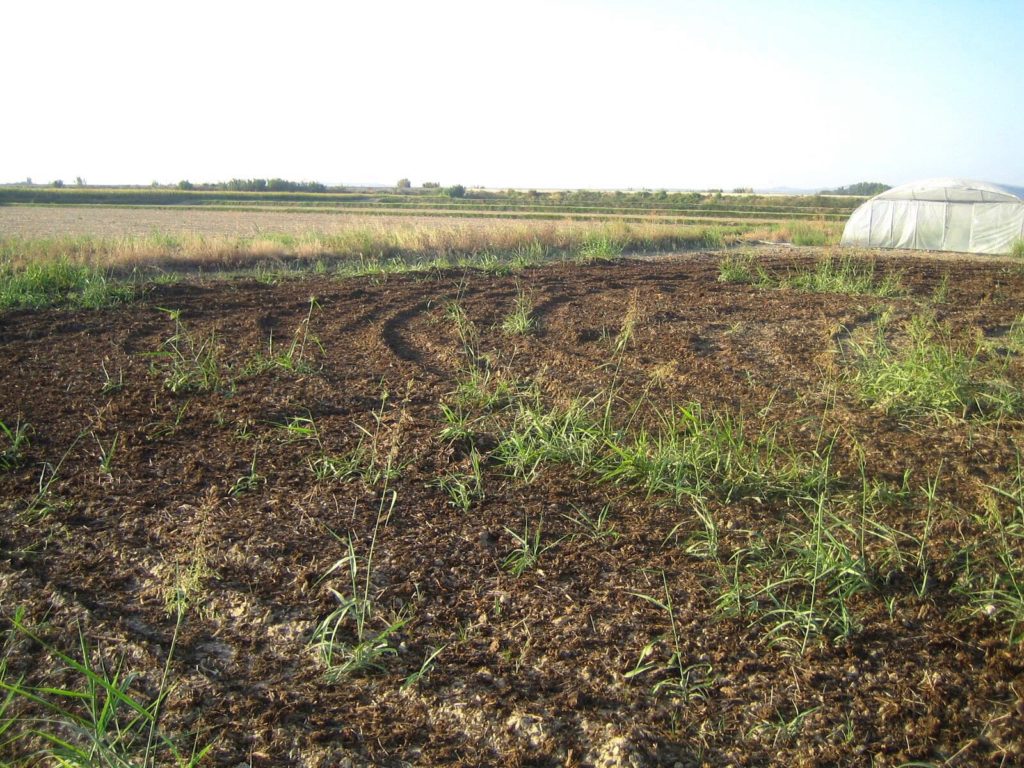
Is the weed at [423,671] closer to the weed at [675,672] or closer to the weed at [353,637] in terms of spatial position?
the weed at [353,637]

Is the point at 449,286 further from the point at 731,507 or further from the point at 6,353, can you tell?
the point at 731,507

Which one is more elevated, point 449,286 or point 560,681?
point 449,286

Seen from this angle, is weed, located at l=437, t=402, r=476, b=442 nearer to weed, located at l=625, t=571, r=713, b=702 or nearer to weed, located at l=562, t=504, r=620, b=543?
weed, located at l=562, t=504, r=620, b=543

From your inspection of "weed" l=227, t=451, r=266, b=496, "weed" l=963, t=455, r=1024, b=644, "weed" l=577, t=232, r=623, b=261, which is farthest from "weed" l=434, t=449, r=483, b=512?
"weed" l=577, t=232, r=623, b=261

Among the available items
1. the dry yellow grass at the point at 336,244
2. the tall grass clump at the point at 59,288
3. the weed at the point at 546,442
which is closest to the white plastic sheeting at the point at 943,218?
the dry yellow grass at the point at 336,244

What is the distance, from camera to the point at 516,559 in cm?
319

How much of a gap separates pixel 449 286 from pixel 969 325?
21.3 feet

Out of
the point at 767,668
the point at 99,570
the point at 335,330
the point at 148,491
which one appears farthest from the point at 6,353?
the point at 767,668

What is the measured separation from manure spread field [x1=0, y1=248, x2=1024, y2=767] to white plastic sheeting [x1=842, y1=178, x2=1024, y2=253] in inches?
609

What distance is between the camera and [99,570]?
10.2ft

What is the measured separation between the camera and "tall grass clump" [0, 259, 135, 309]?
869cm

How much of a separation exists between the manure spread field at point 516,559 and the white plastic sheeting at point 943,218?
15.5 m

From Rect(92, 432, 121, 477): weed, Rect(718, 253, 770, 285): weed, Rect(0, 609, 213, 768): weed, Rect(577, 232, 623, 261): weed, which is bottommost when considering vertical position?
Rect(0, 609, 213, 768): weed

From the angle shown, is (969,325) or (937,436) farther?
(969,325)
